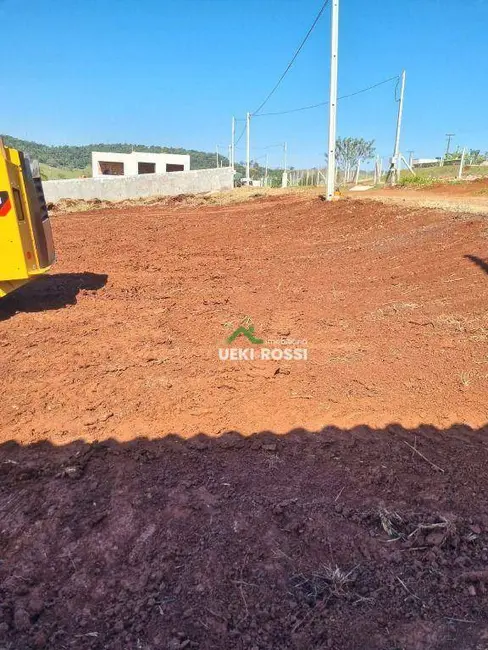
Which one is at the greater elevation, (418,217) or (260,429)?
(418,217)

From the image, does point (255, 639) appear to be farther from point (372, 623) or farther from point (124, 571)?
point (124, 571)

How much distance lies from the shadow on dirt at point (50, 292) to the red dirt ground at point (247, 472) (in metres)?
0.06

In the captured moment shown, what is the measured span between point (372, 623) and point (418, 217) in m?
9.77

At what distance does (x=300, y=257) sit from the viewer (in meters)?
8.90

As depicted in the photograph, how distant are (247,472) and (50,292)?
17.2ft

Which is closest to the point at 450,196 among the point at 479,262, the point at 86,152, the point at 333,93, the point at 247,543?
the point at 333,93

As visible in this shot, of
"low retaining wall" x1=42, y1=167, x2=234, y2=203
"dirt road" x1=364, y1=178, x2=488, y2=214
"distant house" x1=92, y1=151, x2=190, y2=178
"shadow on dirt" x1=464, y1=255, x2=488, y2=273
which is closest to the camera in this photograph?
"shadow on dirt" x1=464, y1=255, x2=488, y2=273

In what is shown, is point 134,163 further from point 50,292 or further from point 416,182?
point 50,292

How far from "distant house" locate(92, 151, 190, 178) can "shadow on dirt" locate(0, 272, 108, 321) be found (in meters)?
43.7

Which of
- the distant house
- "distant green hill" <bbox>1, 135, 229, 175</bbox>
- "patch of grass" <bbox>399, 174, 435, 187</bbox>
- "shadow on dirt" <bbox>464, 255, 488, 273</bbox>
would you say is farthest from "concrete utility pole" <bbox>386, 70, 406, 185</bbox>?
"distant green hill" <bbox>1, 135, 229, 175</bbox>

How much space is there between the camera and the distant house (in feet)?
159

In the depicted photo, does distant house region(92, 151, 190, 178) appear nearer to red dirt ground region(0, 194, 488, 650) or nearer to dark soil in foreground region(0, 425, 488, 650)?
red dirt ground region(0, 194, 488, 650)

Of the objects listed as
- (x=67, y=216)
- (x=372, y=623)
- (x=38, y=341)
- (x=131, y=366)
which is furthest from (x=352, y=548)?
(x=67, y=216)

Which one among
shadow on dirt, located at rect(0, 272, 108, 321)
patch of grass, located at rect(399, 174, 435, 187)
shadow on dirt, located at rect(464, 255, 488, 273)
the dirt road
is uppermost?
patch of grass, located at rect(399, 174, 435, 187)
